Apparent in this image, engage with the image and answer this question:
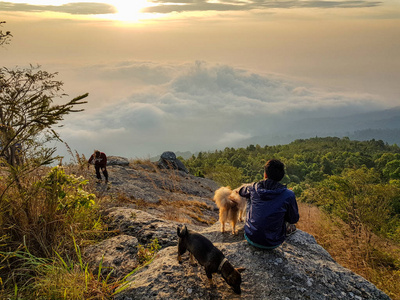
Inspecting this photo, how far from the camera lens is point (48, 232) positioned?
17.2 feet

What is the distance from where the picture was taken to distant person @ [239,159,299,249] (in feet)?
17.5

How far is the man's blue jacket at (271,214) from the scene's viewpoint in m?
5.31

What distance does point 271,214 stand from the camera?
17.6 ft

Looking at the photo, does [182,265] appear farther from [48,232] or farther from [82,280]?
[48,232]

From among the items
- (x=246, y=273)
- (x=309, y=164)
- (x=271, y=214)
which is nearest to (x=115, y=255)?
(x=246, y=273)

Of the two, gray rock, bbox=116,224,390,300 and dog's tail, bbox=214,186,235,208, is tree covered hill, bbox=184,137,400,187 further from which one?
gray rock, bbox=116,224,390,300

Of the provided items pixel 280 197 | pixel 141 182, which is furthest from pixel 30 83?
pixel 141 182

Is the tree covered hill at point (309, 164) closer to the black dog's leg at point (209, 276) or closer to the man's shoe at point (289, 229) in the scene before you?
the man's shoe at point (289, 229)

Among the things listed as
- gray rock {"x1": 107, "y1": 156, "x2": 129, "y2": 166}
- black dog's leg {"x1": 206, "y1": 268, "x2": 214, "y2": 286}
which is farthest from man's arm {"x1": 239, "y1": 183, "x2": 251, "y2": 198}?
gray rock {"x1": 107, "y1": 156, "x2": 129, "y2": 166}

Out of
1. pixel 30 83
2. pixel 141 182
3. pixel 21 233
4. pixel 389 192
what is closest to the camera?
pixel 21 233

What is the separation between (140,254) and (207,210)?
13.5 m

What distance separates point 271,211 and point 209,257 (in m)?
1.64

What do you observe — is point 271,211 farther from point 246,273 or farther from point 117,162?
point 117,162

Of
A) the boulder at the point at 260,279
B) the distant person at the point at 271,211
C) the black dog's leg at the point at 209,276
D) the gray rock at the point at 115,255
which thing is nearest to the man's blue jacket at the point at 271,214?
the distant person at the point at 271,211
